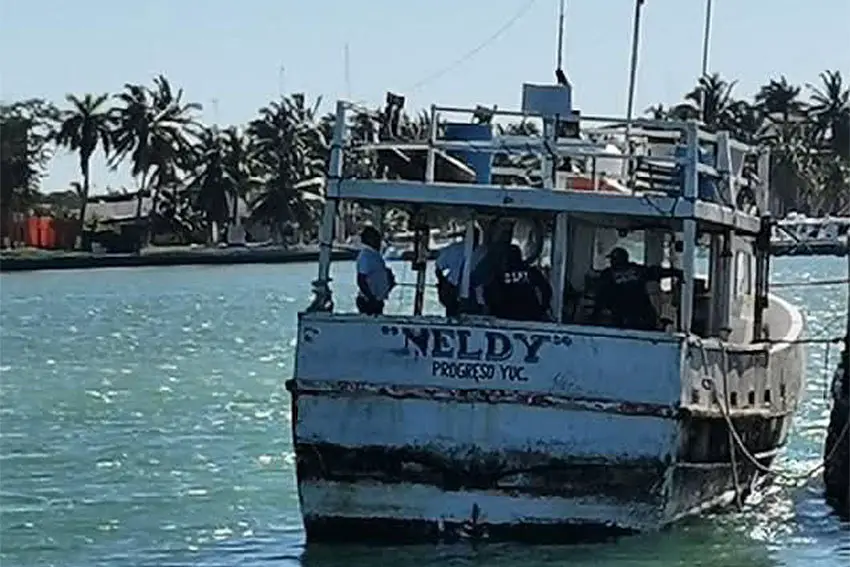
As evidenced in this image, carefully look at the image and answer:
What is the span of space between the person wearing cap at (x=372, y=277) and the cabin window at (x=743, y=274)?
153 inches

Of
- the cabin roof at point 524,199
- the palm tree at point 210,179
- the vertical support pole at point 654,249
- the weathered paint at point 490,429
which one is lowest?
the weathered paint at point 490,429

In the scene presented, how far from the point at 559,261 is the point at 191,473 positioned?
846 cm

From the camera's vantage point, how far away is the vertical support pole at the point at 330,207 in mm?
19172

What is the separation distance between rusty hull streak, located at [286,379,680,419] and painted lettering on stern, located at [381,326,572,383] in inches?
5.0

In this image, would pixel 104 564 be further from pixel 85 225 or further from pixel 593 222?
pixel 85 225

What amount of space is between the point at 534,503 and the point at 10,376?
26.3m

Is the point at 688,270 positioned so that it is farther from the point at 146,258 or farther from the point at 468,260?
the point at 146,258

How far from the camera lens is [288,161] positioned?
10812 cm

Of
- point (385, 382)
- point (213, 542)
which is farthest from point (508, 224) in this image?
point (213, 542)

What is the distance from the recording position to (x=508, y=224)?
1970cm

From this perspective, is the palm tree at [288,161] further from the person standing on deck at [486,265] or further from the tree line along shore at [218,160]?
the person standing on deck at [486,265]

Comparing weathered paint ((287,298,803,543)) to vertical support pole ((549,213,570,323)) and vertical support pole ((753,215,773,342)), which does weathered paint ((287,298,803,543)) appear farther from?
vertical support pole ((753,215,773,342))

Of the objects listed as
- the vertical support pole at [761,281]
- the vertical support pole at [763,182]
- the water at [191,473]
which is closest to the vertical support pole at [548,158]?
the water at [191,473]

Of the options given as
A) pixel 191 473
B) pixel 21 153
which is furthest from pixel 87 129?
pixel 191 473
